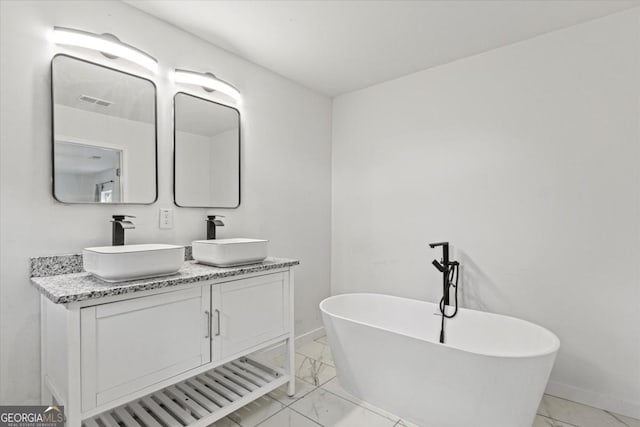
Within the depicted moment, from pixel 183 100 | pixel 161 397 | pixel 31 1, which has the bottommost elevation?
pixel 161 397

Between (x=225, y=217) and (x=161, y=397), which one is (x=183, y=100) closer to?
(x=225, y=217)

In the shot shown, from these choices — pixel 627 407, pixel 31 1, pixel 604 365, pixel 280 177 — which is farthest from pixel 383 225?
pixel 31 1

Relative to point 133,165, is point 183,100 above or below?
above

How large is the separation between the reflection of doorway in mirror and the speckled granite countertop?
0.41m

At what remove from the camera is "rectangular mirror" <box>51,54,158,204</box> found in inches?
66.1

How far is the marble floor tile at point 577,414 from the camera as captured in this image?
6.41 feet

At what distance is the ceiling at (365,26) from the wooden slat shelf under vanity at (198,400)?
2.25 metres

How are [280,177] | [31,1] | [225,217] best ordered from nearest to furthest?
[31,1] → [225,217] → [280,177]

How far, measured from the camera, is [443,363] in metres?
1.78

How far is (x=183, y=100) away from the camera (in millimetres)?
2195

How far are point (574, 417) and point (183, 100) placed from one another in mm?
3102

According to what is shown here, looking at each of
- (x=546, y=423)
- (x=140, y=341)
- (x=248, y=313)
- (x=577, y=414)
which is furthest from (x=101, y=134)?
(x=577, y=414)

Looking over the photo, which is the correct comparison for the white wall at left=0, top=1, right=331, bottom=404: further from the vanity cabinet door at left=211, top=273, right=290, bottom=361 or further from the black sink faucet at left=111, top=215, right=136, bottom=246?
the vanity cabinet door at left=211, top=273, right=290, bottom=361

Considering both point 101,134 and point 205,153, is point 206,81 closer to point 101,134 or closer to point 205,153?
point 205,153
